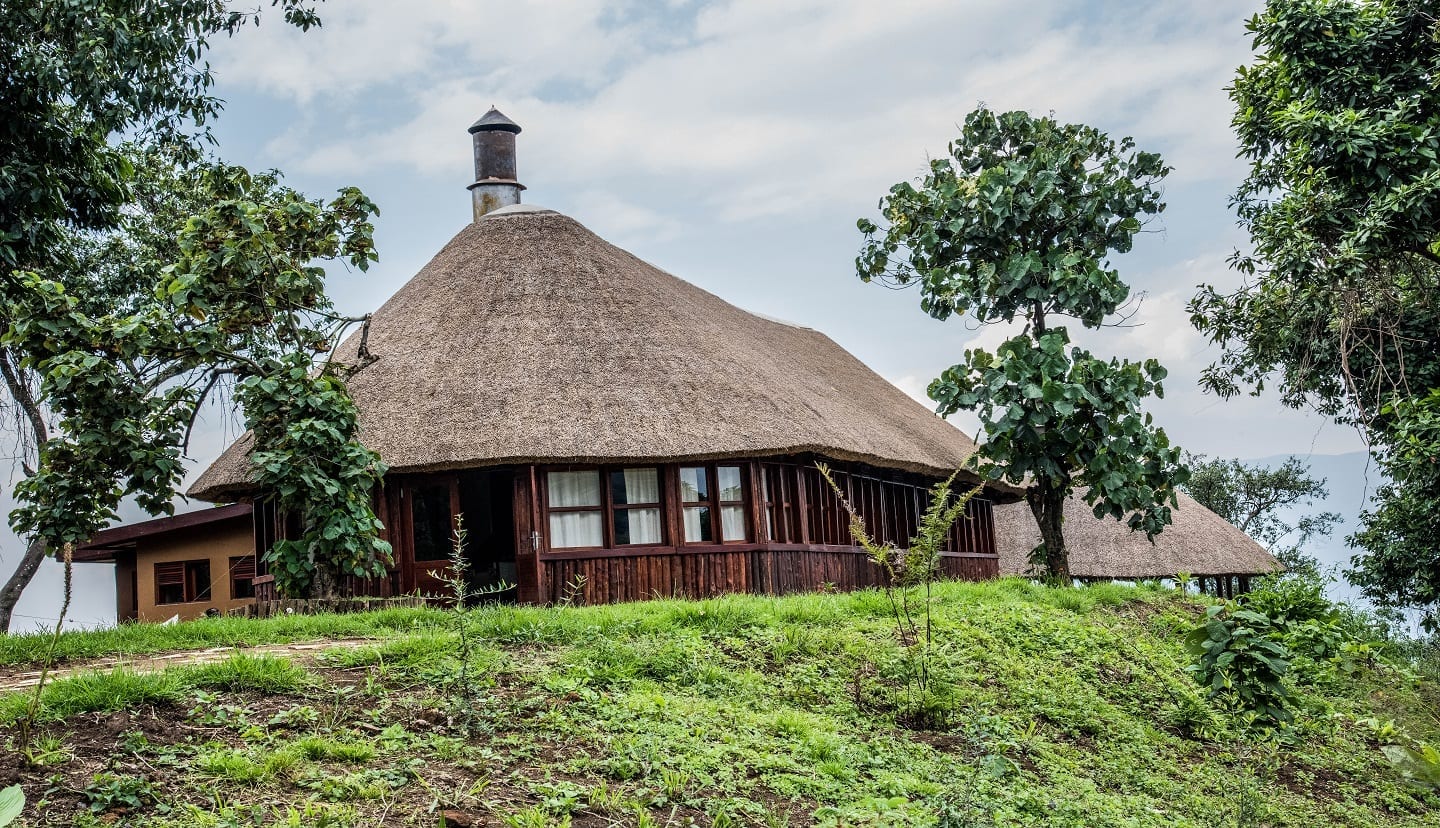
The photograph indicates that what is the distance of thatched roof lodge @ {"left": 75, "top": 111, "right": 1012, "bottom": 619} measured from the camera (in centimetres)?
1511

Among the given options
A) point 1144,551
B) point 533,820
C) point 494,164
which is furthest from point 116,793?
point 1144,551

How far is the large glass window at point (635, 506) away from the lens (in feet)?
51.1

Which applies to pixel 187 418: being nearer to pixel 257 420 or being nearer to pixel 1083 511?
pixel 257 420

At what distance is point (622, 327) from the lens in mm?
17359

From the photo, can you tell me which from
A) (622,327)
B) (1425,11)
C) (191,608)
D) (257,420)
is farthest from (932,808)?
(191,608)

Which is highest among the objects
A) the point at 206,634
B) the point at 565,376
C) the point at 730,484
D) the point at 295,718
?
the point at 565,376

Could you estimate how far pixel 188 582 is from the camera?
2100 centimetres

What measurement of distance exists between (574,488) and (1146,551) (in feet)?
59.0

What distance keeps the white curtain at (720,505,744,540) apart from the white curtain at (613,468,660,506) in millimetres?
895

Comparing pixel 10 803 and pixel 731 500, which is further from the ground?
pixel 731 500

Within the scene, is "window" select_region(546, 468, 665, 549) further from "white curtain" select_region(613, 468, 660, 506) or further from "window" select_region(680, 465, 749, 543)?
"window" select_region(680, 465, 749, 543)

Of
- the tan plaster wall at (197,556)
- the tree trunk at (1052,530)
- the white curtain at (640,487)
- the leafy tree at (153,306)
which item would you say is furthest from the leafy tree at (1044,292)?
the tan plaster wall at (197,556)

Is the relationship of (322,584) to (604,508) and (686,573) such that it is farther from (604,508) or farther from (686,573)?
(686,573)

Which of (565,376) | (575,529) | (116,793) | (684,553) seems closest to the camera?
(116,793)
